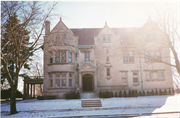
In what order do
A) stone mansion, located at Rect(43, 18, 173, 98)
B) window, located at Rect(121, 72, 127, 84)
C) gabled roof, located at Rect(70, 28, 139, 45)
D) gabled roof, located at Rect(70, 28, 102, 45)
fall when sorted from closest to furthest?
1. stone mansion, located at Rect(43, 18, 173, 98)
2. window, located at Rect(121, 72, 127, 84)
3. gabled roof, located at Rect(70, 28, 102, 45)
4. gabled roof, located at Rect(70, 28, 139, 45)

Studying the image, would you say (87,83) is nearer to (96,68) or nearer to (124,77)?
(96,68)

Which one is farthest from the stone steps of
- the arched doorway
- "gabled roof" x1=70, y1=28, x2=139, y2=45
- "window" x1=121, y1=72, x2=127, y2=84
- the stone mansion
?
"gabled roof" x1=70, y1=28, x2=139, y2=45

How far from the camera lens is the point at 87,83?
26406 mm

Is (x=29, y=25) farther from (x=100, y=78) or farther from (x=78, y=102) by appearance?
Answer: (x=100, y=78)

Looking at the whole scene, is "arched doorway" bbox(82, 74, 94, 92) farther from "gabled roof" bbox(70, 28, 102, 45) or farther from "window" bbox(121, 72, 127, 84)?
"gabled roof" bbox(70, 28, 102, 45)

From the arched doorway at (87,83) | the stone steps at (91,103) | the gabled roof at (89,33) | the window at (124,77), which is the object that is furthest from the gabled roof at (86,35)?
the stone steps at (91,103)

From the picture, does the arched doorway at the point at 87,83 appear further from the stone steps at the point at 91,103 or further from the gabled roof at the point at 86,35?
the stone steps at the point at 91,103

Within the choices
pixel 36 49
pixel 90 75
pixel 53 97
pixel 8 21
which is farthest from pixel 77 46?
pixel 8 21

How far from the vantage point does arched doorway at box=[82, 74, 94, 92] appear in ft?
86.3

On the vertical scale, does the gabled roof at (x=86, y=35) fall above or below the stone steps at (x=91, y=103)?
above

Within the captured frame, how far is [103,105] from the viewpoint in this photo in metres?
18.5

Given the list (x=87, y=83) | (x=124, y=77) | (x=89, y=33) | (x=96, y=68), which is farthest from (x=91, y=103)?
(x=89, y=33)

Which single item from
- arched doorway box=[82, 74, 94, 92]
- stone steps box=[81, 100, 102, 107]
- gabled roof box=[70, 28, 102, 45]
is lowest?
stone steps box=[81, 100, 102, 107]

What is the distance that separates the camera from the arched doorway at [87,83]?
86.3 feet
